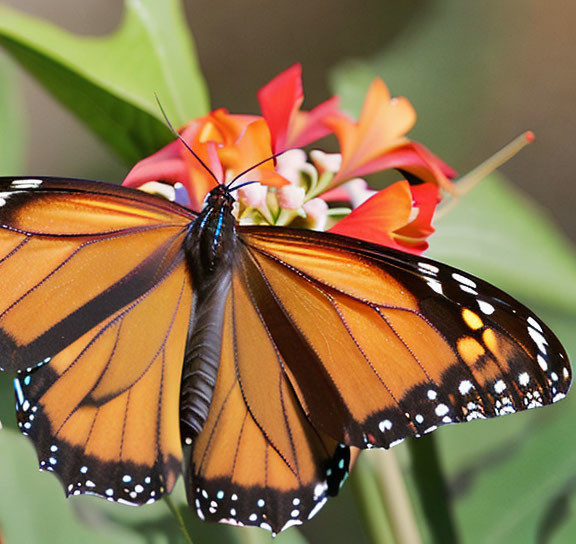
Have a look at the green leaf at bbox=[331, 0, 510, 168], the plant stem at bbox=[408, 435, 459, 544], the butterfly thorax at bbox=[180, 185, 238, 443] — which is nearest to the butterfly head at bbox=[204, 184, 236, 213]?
the butterfly thorax at bbox=[180, 185, 238, 443]

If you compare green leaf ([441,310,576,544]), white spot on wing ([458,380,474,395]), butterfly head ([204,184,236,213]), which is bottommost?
green leaf ([441,310,576,544])

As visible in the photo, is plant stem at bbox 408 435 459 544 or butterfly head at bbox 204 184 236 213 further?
plant stem at bbox 408 435 459 544

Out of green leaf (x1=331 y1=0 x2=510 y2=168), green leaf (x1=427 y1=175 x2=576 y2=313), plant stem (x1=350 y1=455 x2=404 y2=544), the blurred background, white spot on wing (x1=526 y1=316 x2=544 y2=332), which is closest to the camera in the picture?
white spot on wing (x1=526 y1=316 x2=544 y2=332)

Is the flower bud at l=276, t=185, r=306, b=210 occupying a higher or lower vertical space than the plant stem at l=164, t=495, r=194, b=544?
higher

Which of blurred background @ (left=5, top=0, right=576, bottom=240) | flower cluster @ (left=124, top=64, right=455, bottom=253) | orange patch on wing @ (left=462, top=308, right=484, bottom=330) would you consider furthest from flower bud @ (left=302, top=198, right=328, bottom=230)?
blurred background @ (left=5, top=0, right=576, bottom=240)

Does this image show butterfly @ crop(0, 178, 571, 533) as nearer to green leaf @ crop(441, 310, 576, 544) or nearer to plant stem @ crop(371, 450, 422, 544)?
plant stem @ crop(371, 450, 422, 544)

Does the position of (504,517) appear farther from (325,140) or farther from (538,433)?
(325,140)

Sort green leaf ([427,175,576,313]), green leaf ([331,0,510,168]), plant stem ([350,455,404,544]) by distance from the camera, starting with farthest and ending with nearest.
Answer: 1. green leaf ([331,0,510,168])
2. green leaf ([427,175,576,313])
3. plant stem ([350,455,404,544])

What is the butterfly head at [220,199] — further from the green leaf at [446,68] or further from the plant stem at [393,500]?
the green leaf at [446,68]

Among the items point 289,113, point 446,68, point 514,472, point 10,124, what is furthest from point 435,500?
point 446,68
